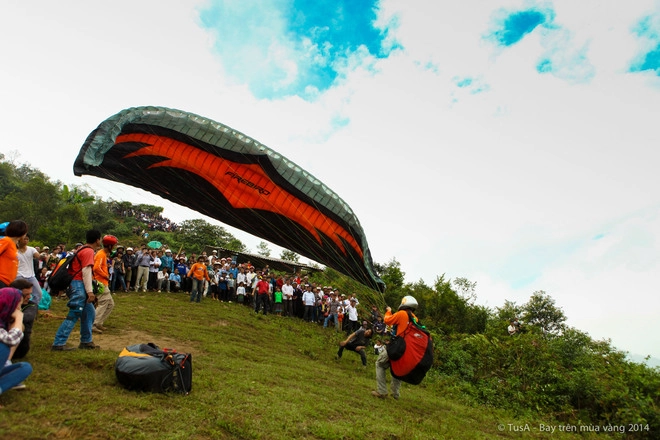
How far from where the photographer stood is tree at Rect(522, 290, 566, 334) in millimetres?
35062

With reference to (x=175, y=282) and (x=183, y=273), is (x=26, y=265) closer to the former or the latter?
(x=175, y=282)

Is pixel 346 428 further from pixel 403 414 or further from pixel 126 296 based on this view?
pixel 126 296

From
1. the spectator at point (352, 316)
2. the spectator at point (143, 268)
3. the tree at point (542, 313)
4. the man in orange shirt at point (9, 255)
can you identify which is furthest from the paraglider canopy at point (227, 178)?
the tree at point (542, 313)

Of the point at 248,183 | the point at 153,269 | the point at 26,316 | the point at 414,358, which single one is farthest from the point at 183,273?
the point at 414,358

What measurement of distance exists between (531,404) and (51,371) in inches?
394

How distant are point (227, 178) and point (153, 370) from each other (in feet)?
17.7

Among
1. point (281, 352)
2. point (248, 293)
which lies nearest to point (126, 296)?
point (248, 293)

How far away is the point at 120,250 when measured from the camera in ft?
39.9

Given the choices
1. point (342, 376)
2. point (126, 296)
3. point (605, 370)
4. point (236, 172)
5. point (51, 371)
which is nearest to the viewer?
point (51, 371)

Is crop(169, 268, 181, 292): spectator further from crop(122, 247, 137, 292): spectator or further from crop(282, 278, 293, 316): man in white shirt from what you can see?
crop(282, 278, 293, 316): man in white shirt

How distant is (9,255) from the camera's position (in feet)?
15.3

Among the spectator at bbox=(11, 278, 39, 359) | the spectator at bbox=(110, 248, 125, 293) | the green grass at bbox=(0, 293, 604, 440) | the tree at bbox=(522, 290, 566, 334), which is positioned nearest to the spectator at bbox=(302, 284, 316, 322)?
the green grass at bbox=(0, 293, 604, 440)

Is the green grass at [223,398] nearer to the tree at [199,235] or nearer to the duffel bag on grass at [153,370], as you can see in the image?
the duffel bag on grass at [153,370]

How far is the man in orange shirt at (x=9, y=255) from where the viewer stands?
461cm
